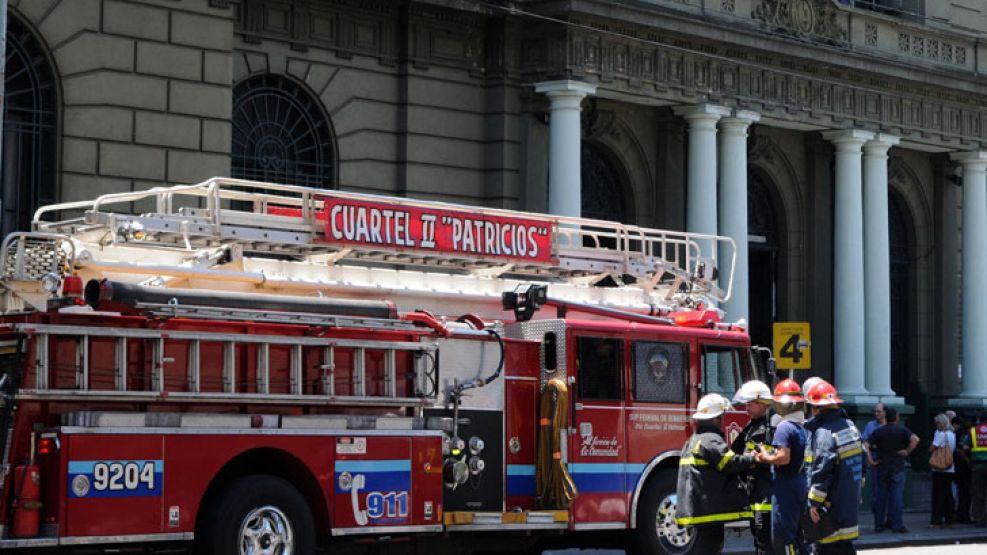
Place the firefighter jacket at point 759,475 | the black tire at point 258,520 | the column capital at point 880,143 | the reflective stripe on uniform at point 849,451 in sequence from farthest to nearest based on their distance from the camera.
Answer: the column capital at point 880,143 < the firefighter jacket at point 759,475 < the black tire at point 258,520 < the reflective stripe on uniform at point 849,451

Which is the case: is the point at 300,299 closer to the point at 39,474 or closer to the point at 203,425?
the point at 203,425

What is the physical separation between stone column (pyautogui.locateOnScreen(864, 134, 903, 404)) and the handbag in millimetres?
6181

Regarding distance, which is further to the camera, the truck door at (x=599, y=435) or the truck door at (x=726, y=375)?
the truck door at (x=726, y=375)

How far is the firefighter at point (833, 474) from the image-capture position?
45.6 ft

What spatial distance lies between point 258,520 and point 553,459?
3.55 metres

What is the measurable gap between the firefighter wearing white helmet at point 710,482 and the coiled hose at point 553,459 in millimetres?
2602

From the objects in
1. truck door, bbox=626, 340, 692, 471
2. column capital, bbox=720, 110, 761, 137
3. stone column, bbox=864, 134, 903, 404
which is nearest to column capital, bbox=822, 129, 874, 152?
stone column, bbox=864, 134, 903, 404

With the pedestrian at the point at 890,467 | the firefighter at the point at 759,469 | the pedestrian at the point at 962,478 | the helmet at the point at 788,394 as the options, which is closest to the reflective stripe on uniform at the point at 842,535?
the firefighter at the point at 759,469

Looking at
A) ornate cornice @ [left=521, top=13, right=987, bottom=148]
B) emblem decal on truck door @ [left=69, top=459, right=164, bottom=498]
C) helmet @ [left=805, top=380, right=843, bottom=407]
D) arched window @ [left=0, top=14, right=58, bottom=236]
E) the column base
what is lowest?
emblem decal on truck door @ [left=69, top=459, right=164, bottom=498]

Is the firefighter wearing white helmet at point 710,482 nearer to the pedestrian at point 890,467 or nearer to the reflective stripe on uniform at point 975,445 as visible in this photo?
the pedestrian at point 890,467

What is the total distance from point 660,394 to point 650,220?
1412 centimetres

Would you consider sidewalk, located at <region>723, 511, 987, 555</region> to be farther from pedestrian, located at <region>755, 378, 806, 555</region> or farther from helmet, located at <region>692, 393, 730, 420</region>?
pedestrian, located at <region>755, 378, 806, 555</region>

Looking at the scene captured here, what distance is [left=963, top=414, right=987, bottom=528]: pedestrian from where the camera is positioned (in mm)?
28297

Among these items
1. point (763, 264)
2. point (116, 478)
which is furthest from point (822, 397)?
point (763, 264)
